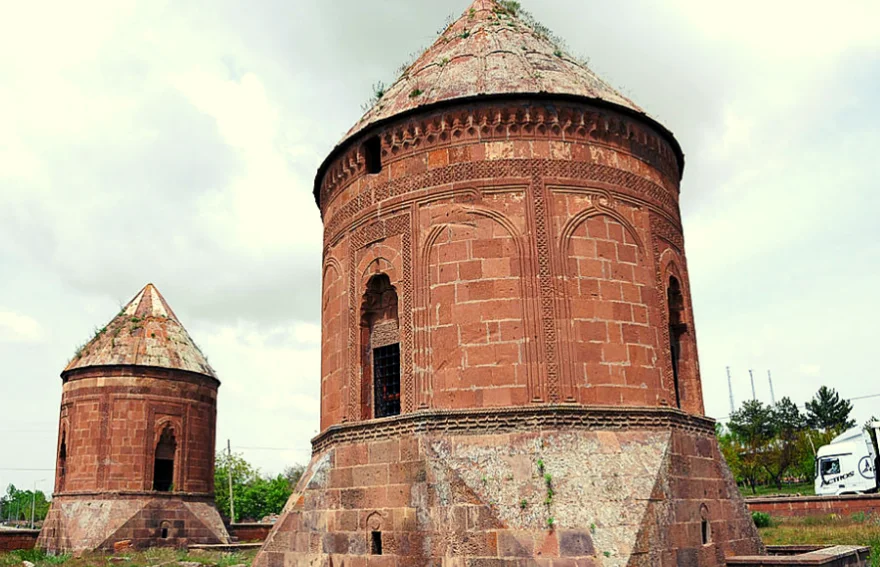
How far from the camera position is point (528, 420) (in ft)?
32.8

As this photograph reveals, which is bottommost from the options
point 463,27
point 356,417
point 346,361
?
point 356,417

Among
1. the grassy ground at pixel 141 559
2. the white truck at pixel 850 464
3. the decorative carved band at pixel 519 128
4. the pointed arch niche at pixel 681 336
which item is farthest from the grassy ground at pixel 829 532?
the grassy ground at pixel 141 559

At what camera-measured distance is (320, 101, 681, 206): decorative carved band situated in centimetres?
1123

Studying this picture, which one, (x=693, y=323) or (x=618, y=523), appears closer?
(x=618, y=523)

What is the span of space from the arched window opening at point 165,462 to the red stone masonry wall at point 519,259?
1484 centimetres

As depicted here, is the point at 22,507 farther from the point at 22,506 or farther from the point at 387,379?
the point at 387,379

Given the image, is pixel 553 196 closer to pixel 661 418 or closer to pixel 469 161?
pixel 469 161

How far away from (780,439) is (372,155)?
4339 cm

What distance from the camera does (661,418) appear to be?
1050 centimetres

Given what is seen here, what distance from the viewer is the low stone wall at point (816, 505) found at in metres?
21.5

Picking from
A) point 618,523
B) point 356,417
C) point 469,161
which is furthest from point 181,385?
point 618,523

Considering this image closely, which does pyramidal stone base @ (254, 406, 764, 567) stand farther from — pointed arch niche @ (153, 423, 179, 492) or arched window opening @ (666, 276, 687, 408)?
pointed arch niche @ (153, 423, 179, 492)

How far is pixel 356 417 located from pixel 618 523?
4212mm

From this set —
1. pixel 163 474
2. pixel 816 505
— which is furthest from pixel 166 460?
pixel 816 505
